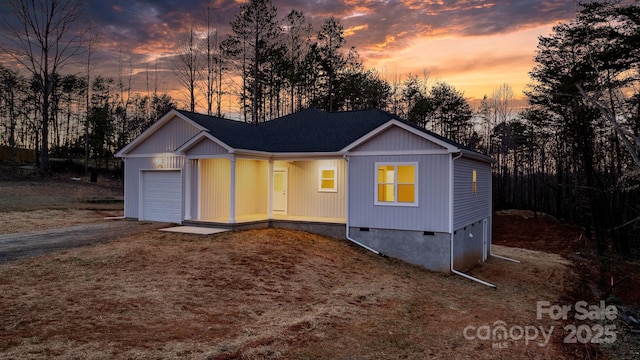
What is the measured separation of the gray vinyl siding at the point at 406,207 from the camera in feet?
42.8

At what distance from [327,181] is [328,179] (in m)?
0.10

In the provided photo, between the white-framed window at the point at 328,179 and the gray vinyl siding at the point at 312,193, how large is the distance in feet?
0.31

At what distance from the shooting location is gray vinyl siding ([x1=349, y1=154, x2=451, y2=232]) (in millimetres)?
13055

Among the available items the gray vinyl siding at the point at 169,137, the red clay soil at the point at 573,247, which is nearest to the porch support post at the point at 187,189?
the gray vinyl siding at the point at 169,137

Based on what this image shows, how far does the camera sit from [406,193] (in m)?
14.1

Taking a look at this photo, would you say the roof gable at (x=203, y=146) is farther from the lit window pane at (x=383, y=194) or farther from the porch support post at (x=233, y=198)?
the lit window pane at (x=383, y=194)

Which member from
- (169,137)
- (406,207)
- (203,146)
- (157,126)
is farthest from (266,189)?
(406,207)

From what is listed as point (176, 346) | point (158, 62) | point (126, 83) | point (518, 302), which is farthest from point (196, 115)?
point (126, 83)

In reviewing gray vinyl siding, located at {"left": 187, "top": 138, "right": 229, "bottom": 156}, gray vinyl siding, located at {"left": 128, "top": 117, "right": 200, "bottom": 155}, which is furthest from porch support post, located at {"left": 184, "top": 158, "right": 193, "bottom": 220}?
gray vinyl siding, located at {"left": 128, "top": 117, "right": 200, "bottom": 155}

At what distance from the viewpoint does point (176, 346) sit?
5.77 metres

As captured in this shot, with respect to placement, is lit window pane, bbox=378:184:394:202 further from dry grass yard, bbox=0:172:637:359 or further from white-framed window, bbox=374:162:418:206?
dry grass yard, bbox=0:172:637:359

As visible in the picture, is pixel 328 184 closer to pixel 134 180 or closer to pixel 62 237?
pixel 134 180

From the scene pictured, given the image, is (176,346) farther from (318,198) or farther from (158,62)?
(158,62)

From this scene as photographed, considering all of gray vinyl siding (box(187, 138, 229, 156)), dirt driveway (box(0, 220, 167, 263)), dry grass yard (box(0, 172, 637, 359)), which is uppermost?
gray vinyl siding (box(187, 138, 229, 156))
